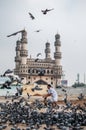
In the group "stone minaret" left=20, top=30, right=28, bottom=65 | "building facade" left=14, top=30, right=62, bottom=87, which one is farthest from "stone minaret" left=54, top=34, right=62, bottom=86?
"stone minaret" left=20, top=30, right=28, bottom=65

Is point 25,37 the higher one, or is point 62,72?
point 25,37

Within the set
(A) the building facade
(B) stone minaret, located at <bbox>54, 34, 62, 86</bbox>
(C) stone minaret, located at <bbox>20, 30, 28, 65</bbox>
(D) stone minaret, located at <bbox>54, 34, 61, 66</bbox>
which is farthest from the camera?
(D) stone minaret, located at <bbox>54, 34, 61, 66</bbox>

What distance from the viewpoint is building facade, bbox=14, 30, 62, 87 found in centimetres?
13725

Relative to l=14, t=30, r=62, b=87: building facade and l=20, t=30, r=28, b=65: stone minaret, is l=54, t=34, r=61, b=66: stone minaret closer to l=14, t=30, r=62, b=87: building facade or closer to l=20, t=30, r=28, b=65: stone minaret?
l=14, t=30, r=62, b=87: building facade

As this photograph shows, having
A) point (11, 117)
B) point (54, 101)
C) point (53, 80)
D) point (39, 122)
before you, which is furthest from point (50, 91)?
point (53, 80)

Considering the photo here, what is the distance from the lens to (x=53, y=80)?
13888cm

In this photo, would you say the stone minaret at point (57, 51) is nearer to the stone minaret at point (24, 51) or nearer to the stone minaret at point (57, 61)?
the stone minaret at point (57, 61)

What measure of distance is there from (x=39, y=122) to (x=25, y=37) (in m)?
127

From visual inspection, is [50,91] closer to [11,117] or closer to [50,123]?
[11,117]

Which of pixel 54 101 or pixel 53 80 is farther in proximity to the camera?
pixel 53 80

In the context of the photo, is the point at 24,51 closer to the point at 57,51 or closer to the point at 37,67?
the point at 37,67

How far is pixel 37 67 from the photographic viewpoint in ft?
469

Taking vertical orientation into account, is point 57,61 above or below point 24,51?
below

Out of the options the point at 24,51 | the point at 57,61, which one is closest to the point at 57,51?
the point at 57,61
